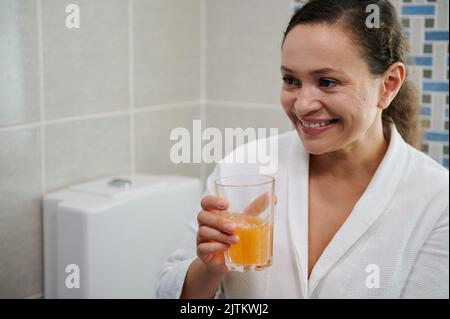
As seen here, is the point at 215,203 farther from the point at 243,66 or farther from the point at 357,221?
the point at 243,66

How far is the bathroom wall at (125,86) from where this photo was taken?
36.4 inches

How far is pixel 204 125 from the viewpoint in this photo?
1.19 metres

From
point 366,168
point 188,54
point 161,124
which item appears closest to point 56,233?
point 161,124

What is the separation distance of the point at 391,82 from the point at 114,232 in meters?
0.54

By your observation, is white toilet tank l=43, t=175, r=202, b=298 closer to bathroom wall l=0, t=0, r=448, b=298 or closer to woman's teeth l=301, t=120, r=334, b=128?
bathroom wall l=0, t=0, r=448, b=298

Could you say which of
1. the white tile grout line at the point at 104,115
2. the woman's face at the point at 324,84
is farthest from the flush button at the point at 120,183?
the woman's face at the point at 324,84

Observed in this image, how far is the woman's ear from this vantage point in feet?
2.54

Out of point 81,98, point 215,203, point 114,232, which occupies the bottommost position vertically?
point 114,232

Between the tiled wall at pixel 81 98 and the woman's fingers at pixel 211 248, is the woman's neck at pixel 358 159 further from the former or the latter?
the tiled wall at pixel 81 98

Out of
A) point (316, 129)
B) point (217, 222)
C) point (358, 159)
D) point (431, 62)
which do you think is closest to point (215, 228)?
point (217, 222)

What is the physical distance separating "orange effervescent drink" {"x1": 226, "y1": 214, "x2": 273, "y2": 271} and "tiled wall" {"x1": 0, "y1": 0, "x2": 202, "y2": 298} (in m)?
0.38

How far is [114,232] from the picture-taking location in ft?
3.56

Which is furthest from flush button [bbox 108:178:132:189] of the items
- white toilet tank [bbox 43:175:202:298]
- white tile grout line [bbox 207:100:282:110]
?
white tile grout line [bbox 207:100:282:110]
